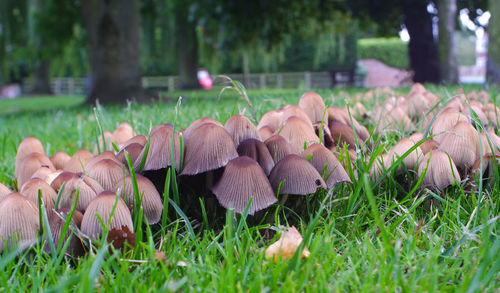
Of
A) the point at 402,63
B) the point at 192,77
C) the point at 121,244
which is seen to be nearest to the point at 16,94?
the point at 192,77

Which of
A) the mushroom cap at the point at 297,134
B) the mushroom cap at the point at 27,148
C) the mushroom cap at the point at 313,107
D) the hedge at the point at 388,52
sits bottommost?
the mushroom cap at the point at 27,148

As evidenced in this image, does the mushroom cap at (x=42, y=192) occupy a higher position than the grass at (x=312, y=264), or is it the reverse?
the mushroom cap at (x=42, y=192)

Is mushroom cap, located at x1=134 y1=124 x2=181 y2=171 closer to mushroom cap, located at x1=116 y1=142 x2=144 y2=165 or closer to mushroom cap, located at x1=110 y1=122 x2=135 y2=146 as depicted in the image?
mushroom cap, located at x1=116 y1=142 x2=144 y2=165

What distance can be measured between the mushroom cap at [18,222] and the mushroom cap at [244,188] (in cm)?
32

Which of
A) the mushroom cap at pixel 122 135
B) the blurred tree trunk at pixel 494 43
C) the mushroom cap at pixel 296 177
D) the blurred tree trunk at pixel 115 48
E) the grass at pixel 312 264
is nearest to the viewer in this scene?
the grass at pixel 312 264

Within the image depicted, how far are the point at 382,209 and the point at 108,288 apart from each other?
0.61 meters

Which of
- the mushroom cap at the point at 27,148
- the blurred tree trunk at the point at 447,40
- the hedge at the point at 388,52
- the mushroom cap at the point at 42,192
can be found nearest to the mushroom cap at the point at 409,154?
the mushroom cap at the point at 42,192

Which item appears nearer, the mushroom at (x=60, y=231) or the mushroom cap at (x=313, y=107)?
the mushroom at (x=60, y=231)

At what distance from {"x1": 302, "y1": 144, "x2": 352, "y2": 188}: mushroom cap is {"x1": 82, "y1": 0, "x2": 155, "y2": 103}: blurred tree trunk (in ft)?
17.1

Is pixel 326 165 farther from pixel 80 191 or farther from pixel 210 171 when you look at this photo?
pixel 80 191

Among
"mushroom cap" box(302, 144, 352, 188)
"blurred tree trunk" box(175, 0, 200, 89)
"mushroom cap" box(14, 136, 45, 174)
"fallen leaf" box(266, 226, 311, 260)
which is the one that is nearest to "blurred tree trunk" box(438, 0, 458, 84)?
"mushroom cap" box(302, 144, 352, 188)

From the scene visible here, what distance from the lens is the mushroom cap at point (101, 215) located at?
746 millimetres

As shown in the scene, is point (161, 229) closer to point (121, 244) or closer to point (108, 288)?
point (121, 244)

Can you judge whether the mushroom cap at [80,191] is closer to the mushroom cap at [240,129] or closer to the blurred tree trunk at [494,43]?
the mushroom cap at [240,129]
